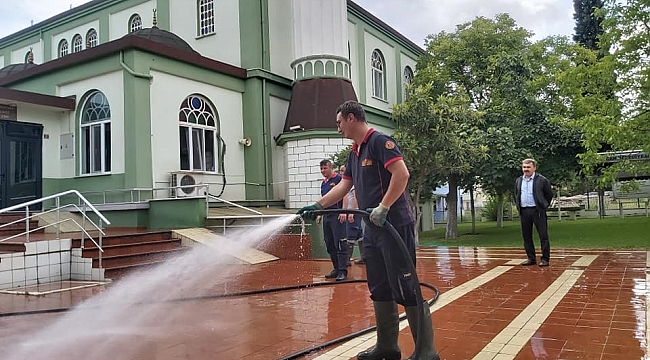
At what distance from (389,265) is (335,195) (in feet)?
2.48

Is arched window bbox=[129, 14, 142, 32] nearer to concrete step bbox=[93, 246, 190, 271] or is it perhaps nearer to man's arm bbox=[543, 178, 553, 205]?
concrete step bbox=[93, 246, 190, 271]

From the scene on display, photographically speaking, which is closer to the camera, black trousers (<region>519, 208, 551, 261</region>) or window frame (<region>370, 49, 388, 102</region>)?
black trousers (<region>519, 208, 551, 261</region>)

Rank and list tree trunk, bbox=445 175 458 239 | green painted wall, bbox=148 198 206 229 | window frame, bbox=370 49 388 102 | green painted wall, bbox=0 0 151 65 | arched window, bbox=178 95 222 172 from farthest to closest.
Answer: window frame, bbox=370 49 388 102 < green painted wall, bbox=0 0 151 65 < tree trunk, bbox=445 175 458 239 < arched window, bbox=178 95 222 172 < green painted wall, bbox=148 198 206 229

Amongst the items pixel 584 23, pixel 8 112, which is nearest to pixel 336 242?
pixel 8 112

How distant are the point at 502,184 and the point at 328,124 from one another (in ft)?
20.9

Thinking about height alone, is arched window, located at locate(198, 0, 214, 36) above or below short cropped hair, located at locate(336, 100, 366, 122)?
above

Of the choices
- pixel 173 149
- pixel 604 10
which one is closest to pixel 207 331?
pixel 173 149

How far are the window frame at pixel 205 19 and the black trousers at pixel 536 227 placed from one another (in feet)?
40.2

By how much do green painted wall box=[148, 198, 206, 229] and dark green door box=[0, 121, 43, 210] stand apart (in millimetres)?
3970

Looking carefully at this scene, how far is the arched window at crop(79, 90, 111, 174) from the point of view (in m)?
12.6

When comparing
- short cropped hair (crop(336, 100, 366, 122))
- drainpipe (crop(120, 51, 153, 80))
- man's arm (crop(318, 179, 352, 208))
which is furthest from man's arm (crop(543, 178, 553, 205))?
drainpipe (crop(120, 51, 153, 80))

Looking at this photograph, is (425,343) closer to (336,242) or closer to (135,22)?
(336,242)

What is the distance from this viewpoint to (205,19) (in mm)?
17641

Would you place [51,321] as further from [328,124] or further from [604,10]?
[604,10]
